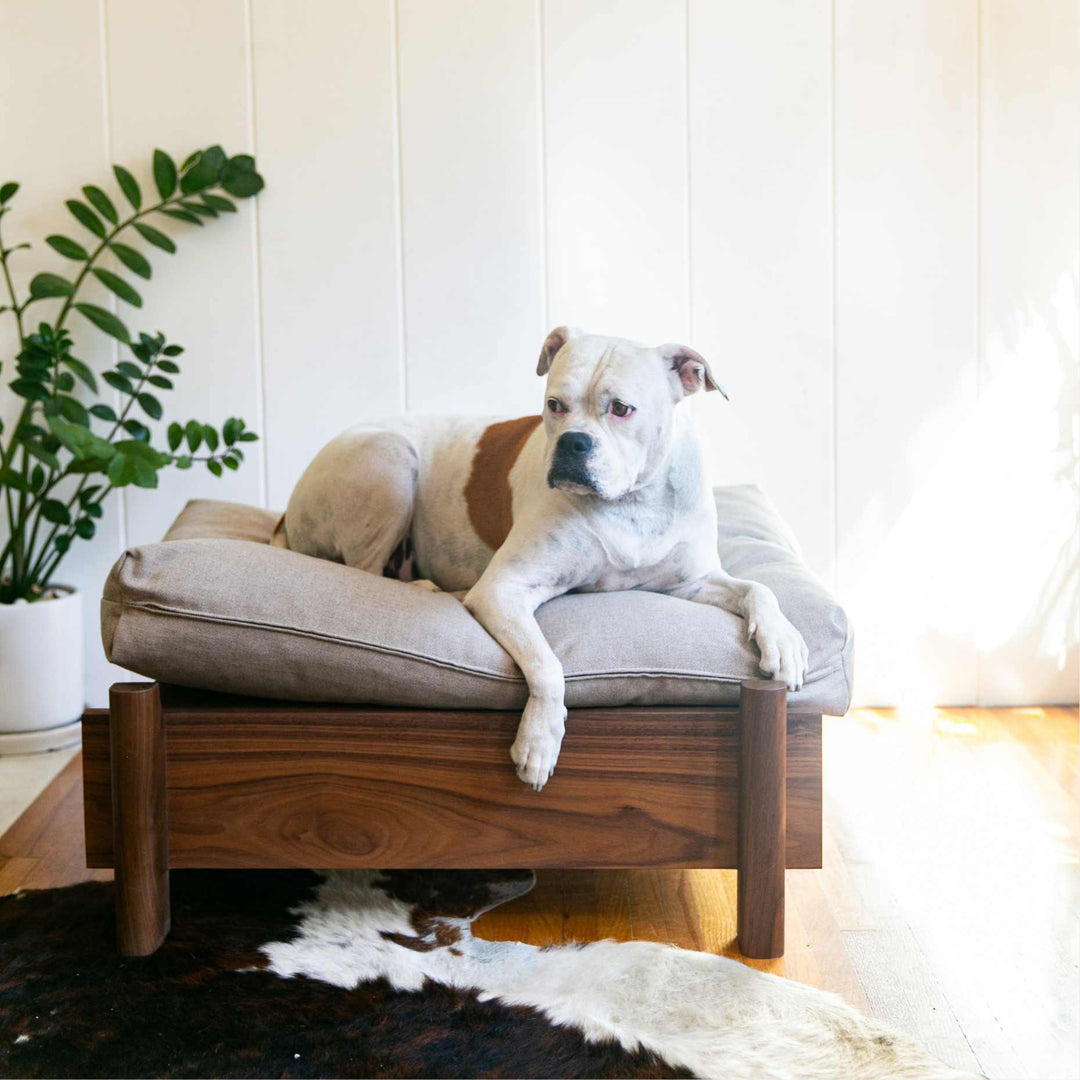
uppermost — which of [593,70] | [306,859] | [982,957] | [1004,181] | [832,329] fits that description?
[593,70]

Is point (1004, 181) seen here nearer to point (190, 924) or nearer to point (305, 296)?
point (305, 296)

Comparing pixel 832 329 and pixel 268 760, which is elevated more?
pixel 832 329

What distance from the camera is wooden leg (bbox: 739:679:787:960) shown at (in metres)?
1.86

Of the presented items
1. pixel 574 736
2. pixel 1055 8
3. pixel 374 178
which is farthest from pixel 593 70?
pixel 574 736

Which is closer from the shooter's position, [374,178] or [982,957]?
[982,957]

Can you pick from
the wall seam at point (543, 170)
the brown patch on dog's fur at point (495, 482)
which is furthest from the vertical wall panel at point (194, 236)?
the brown patch on dog's fur at point (495, 482)

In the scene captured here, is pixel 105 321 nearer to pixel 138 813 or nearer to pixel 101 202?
pixel 101 202

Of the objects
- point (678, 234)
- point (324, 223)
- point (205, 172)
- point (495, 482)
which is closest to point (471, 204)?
point (324, 223)

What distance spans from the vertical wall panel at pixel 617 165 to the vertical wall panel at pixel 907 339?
0.45 meters

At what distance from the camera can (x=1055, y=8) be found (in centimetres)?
319

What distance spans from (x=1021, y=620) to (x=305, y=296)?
2196mm

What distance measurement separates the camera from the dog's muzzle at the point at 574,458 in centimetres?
190

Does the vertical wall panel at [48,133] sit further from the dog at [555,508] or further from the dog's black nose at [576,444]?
the dog's black nose at [576,444]

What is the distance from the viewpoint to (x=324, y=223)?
3273mm
